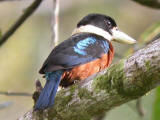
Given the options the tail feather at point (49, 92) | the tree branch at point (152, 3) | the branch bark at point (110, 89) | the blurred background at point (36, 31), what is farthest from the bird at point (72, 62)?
the blurred background at point (36, 31)

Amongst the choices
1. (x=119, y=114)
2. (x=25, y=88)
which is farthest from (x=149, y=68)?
(x=25, y=88)

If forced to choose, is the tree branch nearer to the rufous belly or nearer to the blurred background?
the rufous belly

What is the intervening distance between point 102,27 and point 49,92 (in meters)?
1.59

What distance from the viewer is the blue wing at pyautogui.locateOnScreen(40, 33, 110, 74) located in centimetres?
387

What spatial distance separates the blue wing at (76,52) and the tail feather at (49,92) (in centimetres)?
8

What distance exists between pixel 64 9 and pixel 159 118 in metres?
5.27

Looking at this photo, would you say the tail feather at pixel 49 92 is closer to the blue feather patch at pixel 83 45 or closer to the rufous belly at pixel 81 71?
the rufous belly at pixel 81 71

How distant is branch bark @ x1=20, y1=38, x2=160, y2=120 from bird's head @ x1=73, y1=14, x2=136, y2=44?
1528mm

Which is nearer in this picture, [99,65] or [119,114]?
[99,65]

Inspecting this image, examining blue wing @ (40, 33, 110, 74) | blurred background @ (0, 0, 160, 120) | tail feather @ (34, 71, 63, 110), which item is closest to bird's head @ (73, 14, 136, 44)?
blue wing @ (40, 33, 110, 74)

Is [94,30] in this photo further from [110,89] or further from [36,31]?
[36,31]

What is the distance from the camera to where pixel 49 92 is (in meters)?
3.58

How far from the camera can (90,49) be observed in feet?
13.9

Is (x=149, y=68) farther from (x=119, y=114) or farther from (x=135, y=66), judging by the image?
(x=119, y=114)
